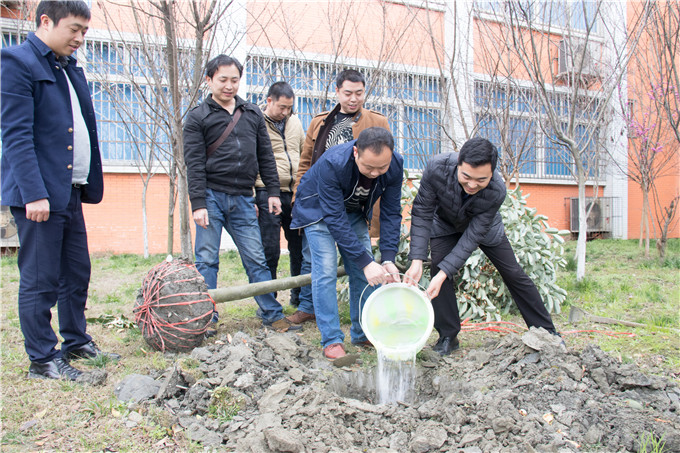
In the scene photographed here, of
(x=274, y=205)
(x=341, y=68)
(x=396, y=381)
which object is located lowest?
(x=396, y=381)

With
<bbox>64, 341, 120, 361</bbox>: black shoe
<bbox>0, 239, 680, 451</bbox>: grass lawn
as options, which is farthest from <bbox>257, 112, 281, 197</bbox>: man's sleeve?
<bbox>64, 341, 120, 361</bbox>: black shoe

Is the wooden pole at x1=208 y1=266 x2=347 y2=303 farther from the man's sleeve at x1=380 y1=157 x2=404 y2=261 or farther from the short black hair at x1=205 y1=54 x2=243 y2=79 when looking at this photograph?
the short black hair at x1=205 y1=54 x2=243 y2=79

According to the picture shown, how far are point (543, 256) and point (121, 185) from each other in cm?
750

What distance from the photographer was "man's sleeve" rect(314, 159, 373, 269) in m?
3.09

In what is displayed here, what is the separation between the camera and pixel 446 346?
342cm

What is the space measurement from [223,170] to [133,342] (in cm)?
139

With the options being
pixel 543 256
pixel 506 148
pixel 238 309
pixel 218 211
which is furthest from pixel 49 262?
pixel 506 148

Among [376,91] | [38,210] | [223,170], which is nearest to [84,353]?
[38,210]

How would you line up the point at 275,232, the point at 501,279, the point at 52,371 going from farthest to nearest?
the point at 501,279 → the point at 275,232 → the point at 52,371

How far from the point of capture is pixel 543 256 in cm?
466

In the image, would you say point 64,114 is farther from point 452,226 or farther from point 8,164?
point 452,226

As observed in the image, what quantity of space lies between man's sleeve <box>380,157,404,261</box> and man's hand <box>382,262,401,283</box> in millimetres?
159

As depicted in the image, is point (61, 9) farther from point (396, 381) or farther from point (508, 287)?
point (508, 287)

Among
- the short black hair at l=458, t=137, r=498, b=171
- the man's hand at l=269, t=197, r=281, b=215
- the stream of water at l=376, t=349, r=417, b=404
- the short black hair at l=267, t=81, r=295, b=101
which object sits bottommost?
the stream of water at l=376, t=349, r=417, b=404
